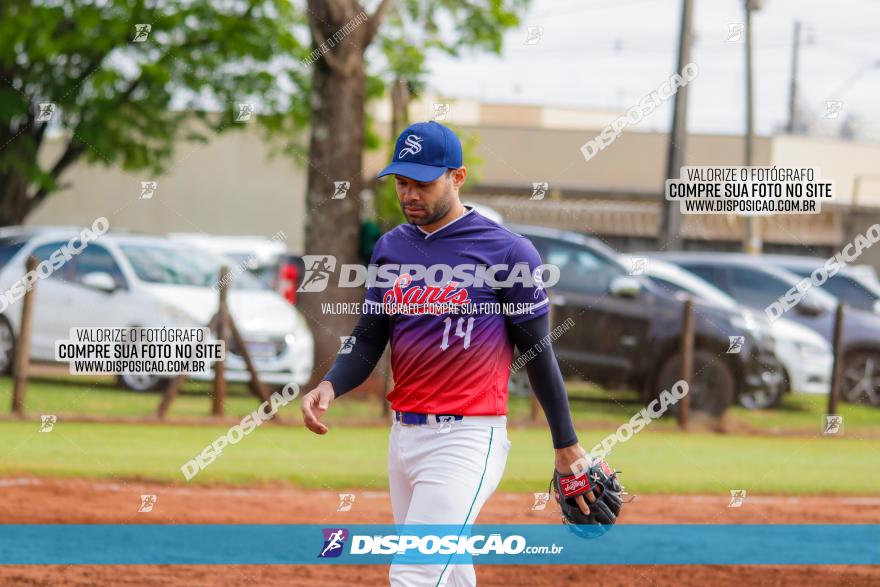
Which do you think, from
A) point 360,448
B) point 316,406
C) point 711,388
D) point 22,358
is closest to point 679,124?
point 711,388

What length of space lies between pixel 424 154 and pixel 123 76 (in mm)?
19320

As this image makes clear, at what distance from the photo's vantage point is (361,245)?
Answer: 1669cm

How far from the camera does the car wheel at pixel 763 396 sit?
16.9 m

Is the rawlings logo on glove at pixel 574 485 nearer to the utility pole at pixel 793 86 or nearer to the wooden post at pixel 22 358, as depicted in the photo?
the wooden post at pixel 22 358

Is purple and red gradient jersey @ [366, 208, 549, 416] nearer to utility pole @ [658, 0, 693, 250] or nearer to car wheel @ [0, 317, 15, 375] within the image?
car wheel @ [0, 317, 15, 375]

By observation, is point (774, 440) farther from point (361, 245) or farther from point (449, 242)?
point (449, 242)

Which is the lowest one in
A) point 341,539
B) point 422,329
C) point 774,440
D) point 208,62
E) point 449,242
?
point 774,440

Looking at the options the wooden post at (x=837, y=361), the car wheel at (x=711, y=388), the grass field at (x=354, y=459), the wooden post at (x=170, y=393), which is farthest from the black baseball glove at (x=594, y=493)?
the wooden post at (x=837, y=361)

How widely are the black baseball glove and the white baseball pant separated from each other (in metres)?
0.26

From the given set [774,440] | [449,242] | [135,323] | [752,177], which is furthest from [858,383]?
[449,242]

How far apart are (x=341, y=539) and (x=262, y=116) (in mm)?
19704

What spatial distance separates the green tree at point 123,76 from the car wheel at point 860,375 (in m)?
9.25

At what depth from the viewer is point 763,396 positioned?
55.6ft

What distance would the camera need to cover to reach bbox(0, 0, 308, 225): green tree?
21859 mm
